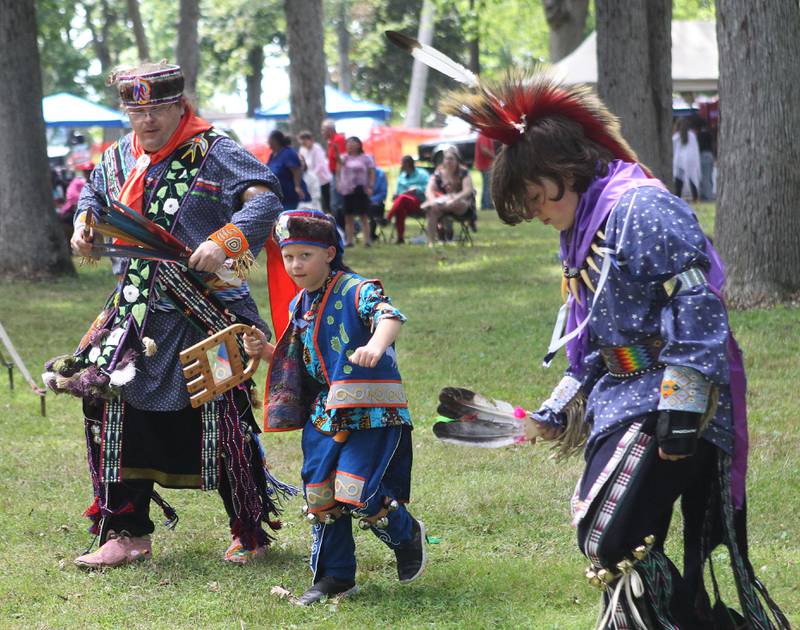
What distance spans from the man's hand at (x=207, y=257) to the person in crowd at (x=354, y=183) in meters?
13.4

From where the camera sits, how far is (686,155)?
23047 mm

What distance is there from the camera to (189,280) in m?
4.91

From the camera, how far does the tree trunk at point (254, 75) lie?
59031mm

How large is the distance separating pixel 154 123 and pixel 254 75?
5654cm

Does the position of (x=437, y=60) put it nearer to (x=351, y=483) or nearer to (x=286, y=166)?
(x=351, y=483)

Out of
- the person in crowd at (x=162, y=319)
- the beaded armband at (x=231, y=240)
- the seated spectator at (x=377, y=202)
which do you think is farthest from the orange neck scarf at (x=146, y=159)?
the seated spectator at (x=377, y=202)

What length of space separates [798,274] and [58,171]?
49.3 ft

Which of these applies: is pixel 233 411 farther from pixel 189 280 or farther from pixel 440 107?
pixel 440 107

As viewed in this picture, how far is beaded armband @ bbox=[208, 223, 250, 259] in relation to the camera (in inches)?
183

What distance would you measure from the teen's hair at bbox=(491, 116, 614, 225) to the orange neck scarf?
1838 millimetres

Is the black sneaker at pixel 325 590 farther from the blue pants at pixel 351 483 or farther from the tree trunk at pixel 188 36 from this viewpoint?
the tree trunk at pixel 188 36

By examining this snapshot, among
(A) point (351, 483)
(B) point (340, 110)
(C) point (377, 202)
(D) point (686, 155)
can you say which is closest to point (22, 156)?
(C) point (377, 202)

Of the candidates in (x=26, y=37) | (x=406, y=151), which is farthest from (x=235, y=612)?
(x=406, y=151)

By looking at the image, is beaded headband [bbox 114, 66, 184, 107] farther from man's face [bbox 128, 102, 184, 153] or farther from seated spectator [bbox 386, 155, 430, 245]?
seated spectator [bbox 386, 155, 430, 245]
